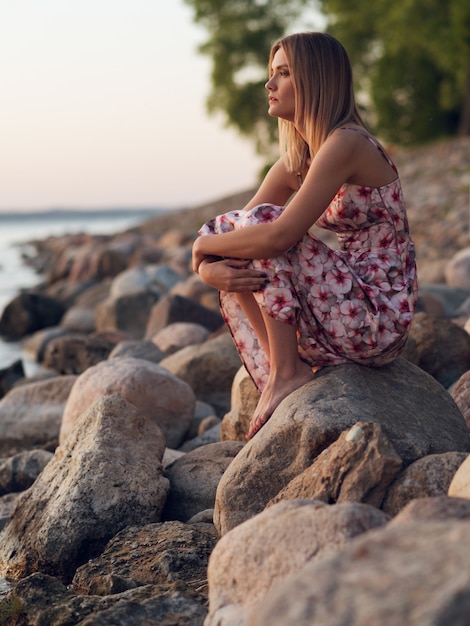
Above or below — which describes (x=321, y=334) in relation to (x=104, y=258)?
above

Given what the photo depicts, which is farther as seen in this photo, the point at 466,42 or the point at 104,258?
the point at 466,42

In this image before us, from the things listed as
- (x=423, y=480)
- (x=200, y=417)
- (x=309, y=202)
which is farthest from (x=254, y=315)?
(x=200, y=417)

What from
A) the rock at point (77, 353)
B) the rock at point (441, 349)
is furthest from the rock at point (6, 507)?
the rock at point (77, 353)

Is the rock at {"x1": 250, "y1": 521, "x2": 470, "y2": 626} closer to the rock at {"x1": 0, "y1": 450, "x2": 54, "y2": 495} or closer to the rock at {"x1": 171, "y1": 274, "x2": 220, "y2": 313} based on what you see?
the rock at {"x1": 0, "y1": 450, "x2": 54, "y2": 495}

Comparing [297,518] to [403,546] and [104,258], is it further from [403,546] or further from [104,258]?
[104,258]

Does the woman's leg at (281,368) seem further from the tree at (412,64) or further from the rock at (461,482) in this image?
the tree at (412,64)

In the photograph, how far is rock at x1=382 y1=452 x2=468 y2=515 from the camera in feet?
10.5

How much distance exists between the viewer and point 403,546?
199cm

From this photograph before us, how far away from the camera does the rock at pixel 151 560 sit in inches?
139

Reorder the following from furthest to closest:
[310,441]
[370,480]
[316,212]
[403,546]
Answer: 1. [316,212]
2. [310,441]
3. [370,480]
4. [403,546]

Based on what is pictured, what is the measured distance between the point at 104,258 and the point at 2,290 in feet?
14.8

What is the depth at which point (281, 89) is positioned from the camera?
160 inches

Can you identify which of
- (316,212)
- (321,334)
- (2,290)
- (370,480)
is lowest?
(2,290)

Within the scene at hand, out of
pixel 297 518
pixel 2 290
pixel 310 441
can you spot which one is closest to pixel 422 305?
pixel 310 441
